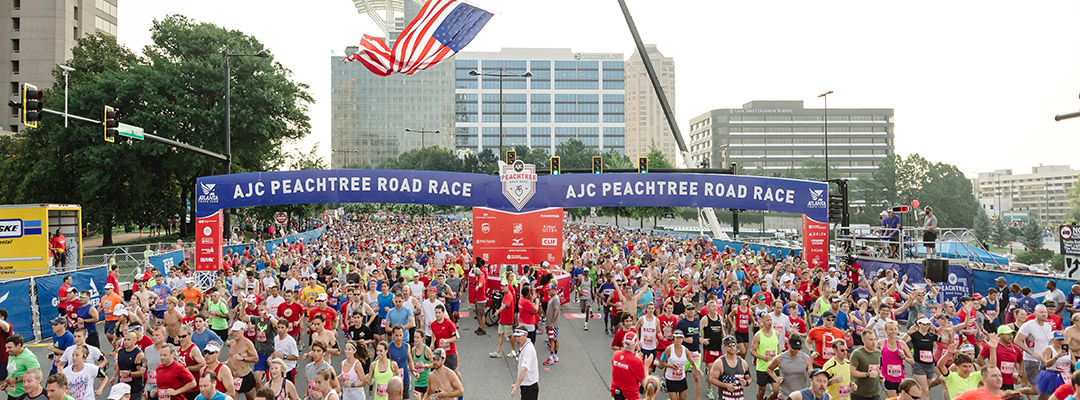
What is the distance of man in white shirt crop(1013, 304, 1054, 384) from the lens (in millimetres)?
9078

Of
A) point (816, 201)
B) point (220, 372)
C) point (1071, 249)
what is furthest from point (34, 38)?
point (1071, 249)

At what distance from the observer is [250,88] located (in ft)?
112

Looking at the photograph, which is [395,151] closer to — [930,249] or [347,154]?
[347,154]

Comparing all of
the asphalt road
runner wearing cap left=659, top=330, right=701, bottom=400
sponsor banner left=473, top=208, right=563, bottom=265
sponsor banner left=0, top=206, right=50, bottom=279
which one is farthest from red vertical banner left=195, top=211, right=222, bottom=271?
runner wearing cap left=659, top=330, right=701, bottom=400

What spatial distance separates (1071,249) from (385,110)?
129 meters

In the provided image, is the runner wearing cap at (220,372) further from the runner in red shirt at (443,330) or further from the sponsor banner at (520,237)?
the sponsor banner at (520,237)

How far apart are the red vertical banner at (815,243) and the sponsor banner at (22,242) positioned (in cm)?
2299

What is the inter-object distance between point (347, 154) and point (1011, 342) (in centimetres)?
13799

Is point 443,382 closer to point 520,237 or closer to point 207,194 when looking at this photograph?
point 520,237

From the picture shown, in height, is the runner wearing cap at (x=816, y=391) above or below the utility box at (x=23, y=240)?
below

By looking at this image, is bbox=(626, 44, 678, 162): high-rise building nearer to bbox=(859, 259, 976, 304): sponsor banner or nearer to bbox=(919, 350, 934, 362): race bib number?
bbox=(859, 259, 976, 304): sponsor banner

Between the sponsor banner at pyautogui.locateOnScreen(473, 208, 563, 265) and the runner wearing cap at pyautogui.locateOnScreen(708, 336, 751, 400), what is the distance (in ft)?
32.0

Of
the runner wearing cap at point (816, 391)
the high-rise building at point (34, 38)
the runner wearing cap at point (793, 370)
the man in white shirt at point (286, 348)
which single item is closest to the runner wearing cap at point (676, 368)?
the runner wearing cap at point (793, 370)

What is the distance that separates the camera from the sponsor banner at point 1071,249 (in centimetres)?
1619
